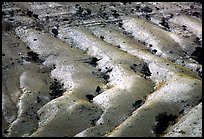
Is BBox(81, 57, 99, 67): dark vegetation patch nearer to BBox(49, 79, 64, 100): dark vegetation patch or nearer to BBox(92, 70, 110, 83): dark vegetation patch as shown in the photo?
BBox(92, 70, 110, 83): dark vegetation patch

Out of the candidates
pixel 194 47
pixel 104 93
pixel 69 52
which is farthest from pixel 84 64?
pixel 194 47

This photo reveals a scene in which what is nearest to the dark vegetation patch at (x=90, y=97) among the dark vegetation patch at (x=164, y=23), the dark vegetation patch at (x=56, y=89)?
the dark vegetation patch at (x=56, y=89)

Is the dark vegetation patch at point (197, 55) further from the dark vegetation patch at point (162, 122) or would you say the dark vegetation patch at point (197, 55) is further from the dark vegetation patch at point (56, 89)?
the dark vegetation patch at point (56, 89)

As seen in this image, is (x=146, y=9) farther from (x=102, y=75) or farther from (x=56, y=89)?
(x=56, y=89)

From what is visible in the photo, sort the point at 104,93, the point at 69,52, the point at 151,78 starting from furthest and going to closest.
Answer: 1. the point at 69,52
2. the point at 151,78
3. the point at 104,93

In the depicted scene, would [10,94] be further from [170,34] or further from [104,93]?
[170,34]
